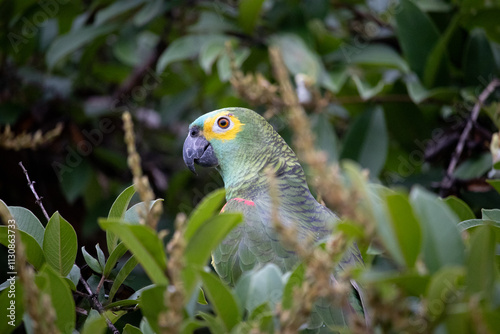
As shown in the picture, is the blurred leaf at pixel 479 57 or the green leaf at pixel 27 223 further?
the blurred leaf at pixel 479 57

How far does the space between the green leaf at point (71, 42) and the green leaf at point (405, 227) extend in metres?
2.25

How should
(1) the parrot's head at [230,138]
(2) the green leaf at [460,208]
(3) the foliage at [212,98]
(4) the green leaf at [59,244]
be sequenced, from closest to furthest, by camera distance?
(4) the green leaf at [59,244] → (2) the green leaf at [460,208] → (3) the foliage at [212,98] → (1) the parrot's head at [230,138]

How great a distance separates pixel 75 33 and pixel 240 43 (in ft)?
2.93

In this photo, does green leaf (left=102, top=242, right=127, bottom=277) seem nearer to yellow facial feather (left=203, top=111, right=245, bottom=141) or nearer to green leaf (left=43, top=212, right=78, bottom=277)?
green leaf (left=43, top=212, right=78, bottom=277)

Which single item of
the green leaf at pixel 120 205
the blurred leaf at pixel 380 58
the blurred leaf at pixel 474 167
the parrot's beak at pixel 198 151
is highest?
the green leaf at pixel 120 205

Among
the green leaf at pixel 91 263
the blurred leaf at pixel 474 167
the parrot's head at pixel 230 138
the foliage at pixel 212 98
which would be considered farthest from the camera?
the blurred leaf at pixel 474 167

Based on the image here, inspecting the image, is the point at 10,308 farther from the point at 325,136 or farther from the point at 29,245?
the point at 325,136

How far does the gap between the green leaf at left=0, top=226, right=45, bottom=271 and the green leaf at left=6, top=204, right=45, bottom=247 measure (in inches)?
2.2

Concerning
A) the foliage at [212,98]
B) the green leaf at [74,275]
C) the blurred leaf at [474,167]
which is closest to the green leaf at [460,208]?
the foliage at [212,98]

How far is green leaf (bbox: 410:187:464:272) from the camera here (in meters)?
0.78

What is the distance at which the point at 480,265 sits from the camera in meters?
0.76

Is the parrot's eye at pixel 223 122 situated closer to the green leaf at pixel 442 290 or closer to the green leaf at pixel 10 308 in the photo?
the green leaf at pixel 10 308

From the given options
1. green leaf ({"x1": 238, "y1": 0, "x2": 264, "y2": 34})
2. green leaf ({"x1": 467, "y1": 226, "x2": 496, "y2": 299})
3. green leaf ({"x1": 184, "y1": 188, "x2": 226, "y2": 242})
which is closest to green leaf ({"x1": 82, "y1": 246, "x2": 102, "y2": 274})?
green leaf ({"x1": 184, "y1": 188, "x2": 226, "y2": 242})

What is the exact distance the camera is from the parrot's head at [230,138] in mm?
1889
